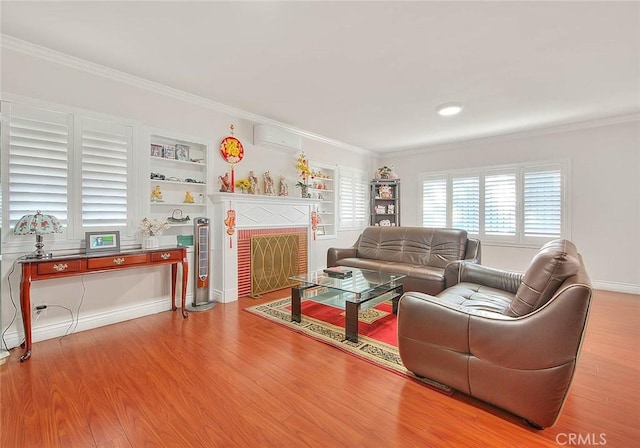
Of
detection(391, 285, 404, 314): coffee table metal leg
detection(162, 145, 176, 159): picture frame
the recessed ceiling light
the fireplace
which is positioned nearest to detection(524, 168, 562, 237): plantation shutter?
the recessed ceiling light

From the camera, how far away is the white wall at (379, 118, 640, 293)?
410cm

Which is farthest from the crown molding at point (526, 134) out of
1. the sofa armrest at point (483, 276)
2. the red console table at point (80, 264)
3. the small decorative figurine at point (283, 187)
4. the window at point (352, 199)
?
the red console table at point (80, 264)

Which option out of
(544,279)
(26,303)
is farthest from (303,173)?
(544,279)

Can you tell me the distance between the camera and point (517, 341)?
1.56 metres

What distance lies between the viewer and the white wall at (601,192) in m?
4.10

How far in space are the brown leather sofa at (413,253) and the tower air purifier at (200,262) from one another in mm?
1809

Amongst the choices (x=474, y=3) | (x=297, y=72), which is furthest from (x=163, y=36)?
(x=474, y=3)

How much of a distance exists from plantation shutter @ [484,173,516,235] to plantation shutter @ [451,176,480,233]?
17cm

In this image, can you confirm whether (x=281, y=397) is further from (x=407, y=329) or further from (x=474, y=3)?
(x=474, y=3)

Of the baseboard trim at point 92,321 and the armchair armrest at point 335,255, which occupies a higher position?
the armchair armrest at point 335,255

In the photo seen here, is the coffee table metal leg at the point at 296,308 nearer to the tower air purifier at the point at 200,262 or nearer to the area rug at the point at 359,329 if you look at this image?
the area rug at the point at 359,329

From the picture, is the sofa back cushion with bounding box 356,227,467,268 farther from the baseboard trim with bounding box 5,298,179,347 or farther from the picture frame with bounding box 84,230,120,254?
the picture frame with bounding box 84,230,120,254

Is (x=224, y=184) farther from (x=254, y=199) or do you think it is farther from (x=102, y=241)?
(x=102, y=241)

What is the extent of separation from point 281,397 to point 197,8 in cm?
268
